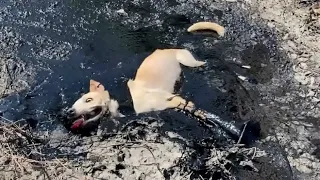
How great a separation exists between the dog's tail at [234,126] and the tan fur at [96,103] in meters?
0.67

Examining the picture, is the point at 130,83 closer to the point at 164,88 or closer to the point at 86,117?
the point at 164,88

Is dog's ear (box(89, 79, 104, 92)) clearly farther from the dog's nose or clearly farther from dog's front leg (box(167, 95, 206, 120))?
dog's front leg (box(167, 95, 206, 120))

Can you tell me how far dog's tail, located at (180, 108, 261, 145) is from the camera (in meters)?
4.73

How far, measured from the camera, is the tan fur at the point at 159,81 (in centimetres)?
501

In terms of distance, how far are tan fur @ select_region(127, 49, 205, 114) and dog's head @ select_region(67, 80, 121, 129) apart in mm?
237

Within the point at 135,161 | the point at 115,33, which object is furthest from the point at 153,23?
the point at 135,161

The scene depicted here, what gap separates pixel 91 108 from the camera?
4902mm

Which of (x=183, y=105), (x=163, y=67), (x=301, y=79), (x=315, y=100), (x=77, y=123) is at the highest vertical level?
(x=163, y=67)

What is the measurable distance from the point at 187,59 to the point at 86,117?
1261 mm

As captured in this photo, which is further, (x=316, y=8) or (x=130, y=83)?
(x=316, y=8)

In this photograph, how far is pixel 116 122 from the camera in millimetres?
4883

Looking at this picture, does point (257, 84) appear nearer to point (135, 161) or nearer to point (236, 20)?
point (236, 20)

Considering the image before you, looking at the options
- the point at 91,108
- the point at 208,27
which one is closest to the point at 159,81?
the point at 91,108

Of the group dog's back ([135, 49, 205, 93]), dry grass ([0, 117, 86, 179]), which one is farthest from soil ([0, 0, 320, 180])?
dog's back ([135, 49, 205, 93])
